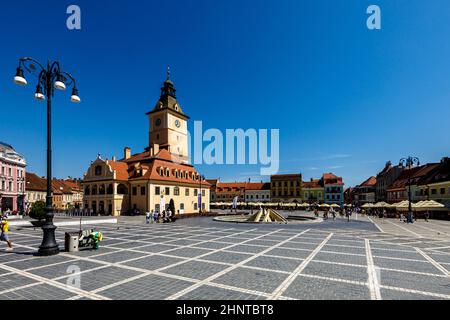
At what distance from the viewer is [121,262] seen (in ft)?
32.7

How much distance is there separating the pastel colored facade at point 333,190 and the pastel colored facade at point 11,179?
88592 millimetres

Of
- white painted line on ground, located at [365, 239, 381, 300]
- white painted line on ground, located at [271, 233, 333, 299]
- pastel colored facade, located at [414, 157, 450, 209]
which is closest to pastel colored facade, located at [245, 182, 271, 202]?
pastel colored facade, located at [414, 157, 450, 209]

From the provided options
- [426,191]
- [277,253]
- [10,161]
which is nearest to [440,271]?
[277,253]

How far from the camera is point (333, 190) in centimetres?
8762

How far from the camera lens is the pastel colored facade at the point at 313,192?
3519 inches

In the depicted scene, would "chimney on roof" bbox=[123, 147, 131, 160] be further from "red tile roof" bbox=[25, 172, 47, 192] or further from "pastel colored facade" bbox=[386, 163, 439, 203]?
"pastel colored facade" bbox=[386, 163, 439, 203]

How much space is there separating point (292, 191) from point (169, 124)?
5489 centimetres

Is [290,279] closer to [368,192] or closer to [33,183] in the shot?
[33,183]

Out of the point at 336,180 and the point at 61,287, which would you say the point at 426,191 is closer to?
the point at 336,180

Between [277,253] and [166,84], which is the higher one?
[166,84]

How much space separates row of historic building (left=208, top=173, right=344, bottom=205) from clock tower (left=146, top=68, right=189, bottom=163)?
3447cm

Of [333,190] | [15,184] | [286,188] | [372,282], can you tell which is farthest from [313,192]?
[372,282]
